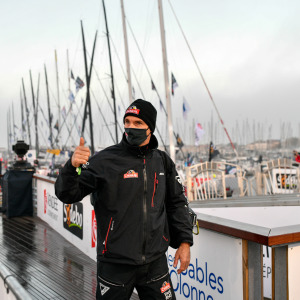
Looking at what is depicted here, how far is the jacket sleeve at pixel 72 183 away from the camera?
1933mm

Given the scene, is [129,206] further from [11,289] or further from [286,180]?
[286,180]

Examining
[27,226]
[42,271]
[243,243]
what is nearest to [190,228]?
[243,243]

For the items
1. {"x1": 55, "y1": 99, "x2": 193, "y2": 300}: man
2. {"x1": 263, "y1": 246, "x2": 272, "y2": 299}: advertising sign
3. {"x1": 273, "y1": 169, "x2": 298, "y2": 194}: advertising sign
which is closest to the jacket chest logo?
{"x1": 55, "y1": 99, "x2": 193, "y2": 300}: man

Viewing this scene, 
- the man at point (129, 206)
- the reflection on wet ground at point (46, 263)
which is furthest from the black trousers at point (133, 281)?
the reflection on wet ground at point (46, 263)

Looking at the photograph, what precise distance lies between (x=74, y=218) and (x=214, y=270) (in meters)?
3.84

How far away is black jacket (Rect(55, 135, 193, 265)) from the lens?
2029mm

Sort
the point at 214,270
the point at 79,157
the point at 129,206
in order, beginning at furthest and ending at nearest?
1. the point at 214,270
2. the point at 129,206
3. the point at 79,157

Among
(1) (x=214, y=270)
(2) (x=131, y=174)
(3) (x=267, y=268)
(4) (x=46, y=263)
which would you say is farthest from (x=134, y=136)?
(4) (x=46, y=263)

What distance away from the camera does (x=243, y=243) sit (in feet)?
7.59

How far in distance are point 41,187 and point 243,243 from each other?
6.87m

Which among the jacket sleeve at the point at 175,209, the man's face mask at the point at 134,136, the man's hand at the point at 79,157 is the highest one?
the man's face mask at the point at 134,136

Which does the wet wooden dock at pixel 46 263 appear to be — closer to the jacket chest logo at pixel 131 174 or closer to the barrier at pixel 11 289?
the barrier at pixel 11 289

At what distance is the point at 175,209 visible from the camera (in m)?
2.41

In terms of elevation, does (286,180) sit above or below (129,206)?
below
